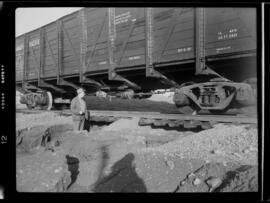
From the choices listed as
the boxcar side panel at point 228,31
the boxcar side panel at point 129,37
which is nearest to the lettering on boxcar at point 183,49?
the boxcar side panel at point 228,31

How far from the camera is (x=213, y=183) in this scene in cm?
272

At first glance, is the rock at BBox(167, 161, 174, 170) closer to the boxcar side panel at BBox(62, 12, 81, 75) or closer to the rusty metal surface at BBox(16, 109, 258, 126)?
the rusty metal surface at BBox(16, 109, 258, 126)

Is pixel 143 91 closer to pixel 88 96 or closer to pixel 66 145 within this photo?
pixel 88 96

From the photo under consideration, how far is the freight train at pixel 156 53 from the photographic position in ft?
12.4

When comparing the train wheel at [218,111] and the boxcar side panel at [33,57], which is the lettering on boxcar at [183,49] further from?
the boxcar side panel at [33,57]

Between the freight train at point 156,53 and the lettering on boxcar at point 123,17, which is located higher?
the lettering on boxcar at point 123,17

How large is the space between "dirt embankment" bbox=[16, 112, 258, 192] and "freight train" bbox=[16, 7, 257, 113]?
829mm

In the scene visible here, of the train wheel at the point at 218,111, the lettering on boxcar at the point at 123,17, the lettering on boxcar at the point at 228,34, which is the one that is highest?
the lettering on boxcar at the point at 123,17

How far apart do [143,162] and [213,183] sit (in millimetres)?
840

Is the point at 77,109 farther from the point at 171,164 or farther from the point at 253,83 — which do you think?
the point at 253,83

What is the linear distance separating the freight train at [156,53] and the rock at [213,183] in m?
1.22

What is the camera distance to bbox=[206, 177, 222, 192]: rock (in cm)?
271

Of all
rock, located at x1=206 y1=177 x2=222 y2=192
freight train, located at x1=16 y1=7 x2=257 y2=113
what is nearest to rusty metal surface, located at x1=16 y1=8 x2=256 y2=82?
freight train, located at x1=16 y1=7 x2=257 y2=113
